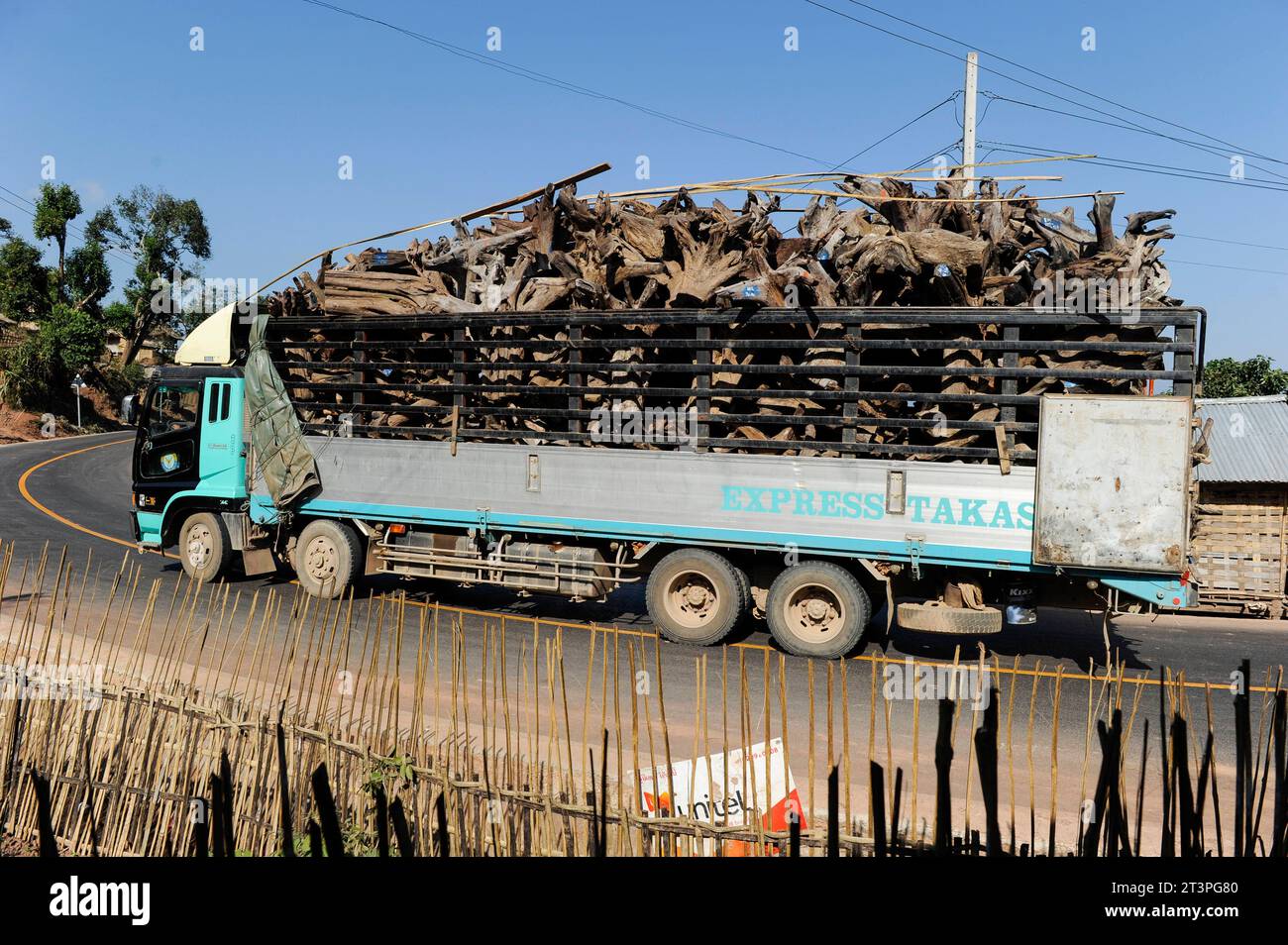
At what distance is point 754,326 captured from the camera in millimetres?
10719

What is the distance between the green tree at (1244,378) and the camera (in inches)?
1280

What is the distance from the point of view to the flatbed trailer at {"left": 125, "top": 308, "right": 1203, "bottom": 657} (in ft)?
30.4

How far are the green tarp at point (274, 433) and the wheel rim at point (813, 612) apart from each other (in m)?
6.88

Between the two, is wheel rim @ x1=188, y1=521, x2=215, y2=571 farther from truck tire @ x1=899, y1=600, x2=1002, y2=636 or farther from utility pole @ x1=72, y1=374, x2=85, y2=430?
utility pole @ x1=72, y1=374, x2=85, y2=430

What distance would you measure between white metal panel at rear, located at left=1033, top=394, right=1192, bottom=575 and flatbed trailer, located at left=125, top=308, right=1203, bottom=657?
0.8 inches

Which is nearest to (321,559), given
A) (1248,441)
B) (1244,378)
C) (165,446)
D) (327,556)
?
(327,556)

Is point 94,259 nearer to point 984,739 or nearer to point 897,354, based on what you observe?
point 897,354

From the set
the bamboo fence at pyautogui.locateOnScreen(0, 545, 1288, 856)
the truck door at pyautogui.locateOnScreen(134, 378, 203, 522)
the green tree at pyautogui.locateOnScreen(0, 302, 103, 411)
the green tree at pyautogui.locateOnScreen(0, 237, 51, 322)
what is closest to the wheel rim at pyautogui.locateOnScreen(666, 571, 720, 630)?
the bamboo fence at pyautogui.locateOnScreen(0, 545, 1288, 856)

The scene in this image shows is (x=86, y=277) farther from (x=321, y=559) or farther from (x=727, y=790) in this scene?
(x=727, y=790)

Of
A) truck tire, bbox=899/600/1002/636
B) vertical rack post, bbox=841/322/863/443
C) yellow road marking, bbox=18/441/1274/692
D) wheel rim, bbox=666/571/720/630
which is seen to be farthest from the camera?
wheel rim, bbox=666/571/720/630

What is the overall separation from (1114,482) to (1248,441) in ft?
29.5

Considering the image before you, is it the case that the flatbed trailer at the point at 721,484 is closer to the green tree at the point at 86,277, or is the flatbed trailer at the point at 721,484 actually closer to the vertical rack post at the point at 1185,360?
the vertical rack post at the point at 1185,360
